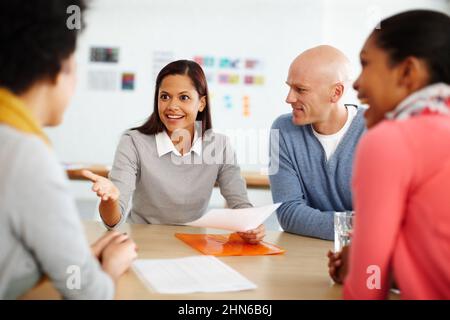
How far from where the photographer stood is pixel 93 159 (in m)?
5.26

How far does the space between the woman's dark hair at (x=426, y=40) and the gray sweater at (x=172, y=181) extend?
3.67 ft

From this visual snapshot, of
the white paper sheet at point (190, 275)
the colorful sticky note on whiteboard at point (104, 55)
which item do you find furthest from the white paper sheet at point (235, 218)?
the colorful sticky note on whiteboard at point (104, 55)

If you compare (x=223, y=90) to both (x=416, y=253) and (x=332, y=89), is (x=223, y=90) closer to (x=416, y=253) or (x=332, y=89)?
(x=332, y=89)

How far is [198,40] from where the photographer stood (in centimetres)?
524

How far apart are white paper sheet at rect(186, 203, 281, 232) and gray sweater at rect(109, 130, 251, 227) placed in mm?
484

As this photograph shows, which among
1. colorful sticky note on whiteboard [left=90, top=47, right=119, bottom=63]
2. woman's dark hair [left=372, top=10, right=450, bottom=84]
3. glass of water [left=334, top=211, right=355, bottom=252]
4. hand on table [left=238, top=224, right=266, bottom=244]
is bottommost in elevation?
hand on table [left=238, top=224, right=266, bottom=244]

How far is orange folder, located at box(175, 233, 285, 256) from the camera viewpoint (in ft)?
4.50

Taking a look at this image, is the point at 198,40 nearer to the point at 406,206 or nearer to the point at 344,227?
the point at 344,227

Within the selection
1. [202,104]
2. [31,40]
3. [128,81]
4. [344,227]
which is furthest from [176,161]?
[128,81]

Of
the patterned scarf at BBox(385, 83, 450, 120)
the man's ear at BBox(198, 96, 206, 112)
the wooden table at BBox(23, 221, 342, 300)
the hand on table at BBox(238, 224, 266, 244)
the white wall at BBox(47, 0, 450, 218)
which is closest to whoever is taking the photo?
the patterned scarf at BBox(385, 83, 450, 120)

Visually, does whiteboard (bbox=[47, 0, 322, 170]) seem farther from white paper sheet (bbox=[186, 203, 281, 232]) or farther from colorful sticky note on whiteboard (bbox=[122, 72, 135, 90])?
white paper sheet (bbox=[186, 203, 281, 232])

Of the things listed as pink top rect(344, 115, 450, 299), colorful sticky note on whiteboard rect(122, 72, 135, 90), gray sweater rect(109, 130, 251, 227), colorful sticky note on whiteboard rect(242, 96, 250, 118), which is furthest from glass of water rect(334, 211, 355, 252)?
colorful sticky note on whiteboard rect(122, 72, 135, 90)

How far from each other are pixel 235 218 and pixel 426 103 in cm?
69
